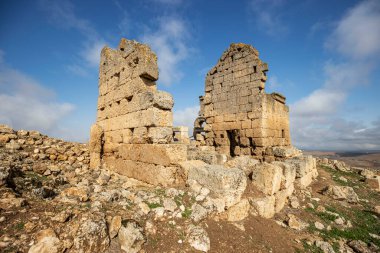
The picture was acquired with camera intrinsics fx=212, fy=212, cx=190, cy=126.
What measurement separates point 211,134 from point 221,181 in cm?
667

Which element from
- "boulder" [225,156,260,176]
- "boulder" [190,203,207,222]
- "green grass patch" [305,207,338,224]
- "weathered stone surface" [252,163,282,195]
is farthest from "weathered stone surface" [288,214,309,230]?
"boulder" [190,203,207,222]

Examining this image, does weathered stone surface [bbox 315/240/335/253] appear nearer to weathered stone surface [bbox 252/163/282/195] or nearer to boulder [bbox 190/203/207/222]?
weathered stone surface [bbox 252/163/282/195]

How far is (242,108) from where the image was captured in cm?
934

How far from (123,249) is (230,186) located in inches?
88.1

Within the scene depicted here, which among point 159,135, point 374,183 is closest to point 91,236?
point 159,135

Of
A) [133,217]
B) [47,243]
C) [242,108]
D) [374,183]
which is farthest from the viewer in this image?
[242,108]

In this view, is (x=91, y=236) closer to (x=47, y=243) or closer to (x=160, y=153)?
(x=47, y=243)

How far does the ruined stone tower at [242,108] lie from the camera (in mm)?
8805

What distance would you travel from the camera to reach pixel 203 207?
3664 mm

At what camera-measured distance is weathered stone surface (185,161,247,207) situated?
13.2 feet

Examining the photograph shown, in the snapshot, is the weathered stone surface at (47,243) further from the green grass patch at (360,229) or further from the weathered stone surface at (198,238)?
the green grass patch at (360,229)

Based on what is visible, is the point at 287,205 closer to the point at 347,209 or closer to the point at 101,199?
the point at 347,209

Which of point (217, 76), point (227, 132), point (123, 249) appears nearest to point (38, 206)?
point (123, 249)

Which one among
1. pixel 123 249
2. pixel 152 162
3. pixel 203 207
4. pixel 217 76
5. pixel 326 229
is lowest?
pixel 326 229
